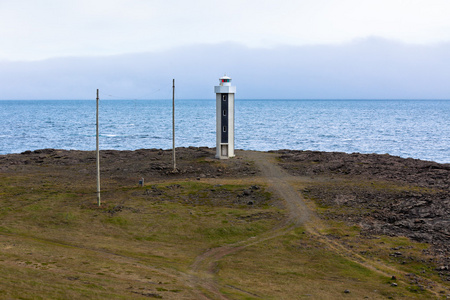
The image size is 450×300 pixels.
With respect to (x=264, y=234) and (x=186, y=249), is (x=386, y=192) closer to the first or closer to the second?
(x=264, y=234)

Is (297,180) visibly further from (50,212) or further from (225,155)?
(50,212)

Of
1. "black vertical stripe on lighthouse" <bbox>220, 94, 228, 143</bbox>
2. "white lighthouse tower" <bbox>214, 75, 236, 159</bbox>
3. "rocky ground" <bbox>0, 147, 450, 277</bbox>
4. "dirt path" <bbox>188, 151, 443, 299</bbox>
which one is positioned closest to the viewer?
"dirt path" <bbox>188, 151, 443, 299</bbox>

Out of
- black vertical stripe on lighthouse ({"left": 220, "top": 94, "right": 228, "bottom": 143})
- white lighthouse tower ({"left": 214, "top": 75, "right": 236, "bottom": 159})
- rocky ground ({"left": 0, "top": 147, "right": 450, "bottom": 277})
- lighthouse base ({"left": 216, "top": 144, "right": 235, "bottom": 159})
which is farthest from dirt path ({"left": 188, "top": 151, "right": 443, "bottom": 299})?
black vertical stripe on lighthouse ({"left": 220, "top": 94, "right": 228, "bottom": 143})

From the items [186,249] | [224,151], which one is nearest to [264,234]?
[186,249]

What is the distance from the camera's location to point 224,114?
192 ft

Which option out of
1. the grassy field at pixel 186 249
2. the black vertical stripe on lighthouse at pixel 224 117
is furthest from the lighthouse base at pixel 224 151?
the grassy field at pixel 186 249

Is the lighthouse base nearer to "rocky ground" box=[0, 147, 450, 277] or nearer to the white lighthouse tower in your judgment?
the white lighthouse tower

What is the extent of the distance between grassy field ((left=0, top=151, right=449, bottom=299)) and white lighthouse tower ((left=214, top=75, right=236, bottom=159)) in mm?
12579

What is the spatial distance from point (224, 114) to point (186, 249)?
2832cm

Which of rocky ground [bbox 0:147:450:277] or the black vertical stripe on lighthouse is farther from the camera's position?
the black vertical stripe on lighthouse

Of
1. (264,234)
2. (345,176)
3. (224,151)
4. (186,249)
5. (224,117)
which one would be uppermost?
(224,117)

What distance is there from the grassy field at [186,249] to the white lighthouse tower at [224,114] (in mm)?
12579

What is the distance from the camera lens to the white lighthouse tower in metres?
58.0

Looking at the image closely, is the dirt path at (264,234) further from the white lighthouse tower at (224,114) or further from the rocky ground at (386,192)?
the white lighthouse tower at (224,114)
